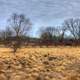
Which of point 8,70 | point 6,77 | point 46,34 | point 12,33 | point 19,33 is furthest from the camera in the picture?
point 46,34

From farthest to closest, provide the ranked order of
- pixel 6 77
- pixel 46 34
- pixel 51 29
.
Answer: pixel 51 29 < pixel 46 34 < pixel 6 77

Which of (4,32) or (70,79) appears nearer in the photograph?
(70,79)

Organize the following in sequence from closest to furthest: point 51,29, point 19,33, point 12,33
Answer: point 19,33
point 12,33
point 51,29

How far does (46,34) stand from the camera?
98000 mm

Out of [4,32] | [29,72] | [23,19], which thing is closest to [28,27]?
[23,19]

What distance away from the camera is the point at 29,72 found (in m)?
12.0

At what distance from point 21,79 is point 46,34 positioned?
87393mm

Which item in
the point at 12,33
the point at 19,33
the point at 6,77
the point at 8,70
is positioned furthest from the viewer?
the point at 12,33

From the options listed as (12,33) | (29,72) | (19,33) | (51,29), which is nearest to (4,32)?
(12,33)

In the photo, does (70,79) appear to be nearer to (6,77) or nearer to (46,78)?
(46,78)

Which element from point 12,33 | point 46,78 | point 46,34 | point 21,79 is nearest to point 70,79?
point 46,78

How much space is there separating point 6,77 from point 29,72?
4.98 ft

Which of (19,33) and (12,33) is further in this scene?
(12,33)

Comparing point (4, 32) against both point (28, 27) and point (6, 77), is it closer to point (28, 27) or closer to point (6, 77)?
point (28, 27)
